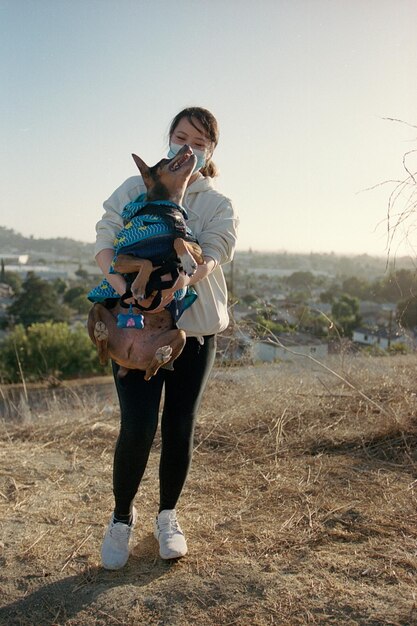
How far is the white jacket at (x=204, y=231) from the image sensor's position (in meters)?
1.96

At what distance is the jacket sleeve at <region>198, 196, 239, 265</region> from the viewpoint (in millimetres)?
1959

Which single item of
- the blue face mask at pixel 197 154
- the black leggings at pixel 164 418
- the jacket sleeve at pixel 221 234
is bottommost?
the black leggings at pixel 164 418

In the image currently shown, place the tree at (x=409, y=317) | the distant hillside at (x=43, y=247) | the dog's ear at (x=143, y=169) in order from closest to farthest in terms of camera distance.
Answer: the dog's ear at (x=143, y=169), the tree at (x=409, y=317), the distant hillside at (x=43, y=247)

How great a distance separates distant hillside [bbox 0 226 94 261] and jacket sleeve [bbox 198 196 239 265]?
3115 cm

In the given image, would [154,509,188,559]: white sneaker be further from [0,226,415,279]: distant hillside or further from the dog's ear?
[0,226,415,279]: distant hillside

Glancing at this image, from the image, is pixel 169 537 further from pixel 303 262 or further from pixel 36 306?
pixel 303 262

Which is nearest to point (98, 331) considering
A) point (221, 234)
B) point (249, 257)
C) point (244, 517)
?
point (221, 234)

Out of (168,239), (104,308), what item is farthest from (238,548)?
(168,239)

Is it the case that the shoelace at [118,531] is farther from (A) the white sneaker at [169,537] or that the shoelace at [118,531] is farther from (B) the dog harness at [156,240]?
(B) the dog harness at [156,240]

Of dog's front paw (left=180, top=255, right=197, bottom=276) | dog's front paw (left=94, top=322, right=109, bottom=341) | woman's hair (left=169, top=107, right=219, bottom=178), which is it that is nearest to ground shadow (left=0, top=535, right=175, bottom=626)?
dog's front paw (left=94, top=322, right=109, bottom=341)

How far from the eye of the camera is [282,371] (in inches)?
213

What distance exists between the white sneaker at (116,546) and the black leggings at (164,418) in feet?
0.16

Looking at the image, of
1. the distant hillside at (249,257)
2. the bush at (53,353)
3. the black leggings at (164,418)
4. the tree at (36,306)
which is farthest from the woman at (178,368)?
the distant hillside at (249,257)

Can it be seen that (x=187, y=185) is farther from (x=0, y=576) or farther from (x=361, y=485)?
(x=361, y=485)
